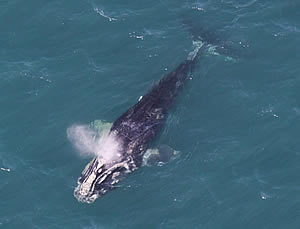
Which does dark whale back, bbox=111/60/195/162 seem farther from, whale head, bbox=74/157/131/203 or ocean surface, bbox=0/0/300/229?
whale head, bbox=74/157/131/203

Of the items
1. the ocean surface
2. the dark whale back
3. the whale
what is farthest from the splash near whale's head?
the dark whale back

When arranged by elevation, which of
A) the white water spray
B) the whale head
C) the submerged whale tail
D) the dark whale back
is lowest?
the whale head

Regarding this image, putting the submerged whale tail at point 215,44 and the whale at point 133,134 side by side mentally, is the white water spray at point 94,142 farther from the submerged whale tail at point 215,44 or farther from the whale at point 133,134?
the submerged whale tail at point 215,44

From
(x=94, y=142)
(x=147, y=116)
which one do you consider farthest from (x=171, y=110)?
(x=94, y=142)

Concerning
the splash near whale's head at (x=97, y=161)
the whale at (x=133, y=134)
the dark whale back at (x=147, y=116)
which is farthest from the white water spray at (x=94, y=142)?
the dark whale back at (x=147, y=116)

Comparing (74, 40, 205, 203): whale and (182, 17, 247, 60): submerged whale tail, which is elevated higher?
(182, 17, 247, 60): submerged whale tail

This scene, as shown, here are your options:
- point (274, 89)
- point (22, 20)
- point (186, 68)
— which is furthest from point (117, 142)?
point (22, 20)

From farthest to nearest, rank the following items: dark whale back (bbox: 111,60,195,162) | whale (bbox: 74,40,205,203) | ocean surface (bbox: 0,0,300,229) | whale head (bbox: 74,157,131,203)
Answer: dark whale back (bbox: 111,60,195,162) → whale (bbox: 74,40,205,203) → whale head (bbox: 74,157,131,203) → ocean surface (bbox: 0,0,300,229)

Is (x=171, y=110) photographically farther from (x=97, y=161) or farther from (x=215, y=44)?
(x=215, y=44)
